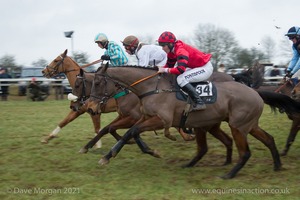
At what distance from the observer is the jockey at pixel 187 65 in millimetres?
6309

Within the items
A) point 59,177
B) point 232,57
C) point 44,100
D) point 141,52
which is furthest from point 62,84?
point 232,57

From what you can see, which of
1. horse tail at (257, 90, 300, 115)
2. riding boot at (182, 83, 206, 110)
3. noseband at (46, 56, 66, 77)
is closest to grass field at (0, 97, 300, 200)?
horse tail at (257, 90, 300, 115)

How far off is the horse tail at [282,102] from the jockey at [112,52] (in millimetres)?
2751

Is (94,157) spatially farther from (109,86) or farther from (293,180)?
(293,180)

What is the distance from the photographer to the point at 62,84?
2036 cm

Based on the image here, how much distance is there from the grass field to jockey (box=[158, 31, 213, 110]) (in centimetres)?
124

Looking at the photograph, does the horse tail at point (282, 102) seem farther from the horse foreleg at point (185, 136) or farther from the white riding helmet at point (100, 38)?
the white riding helmet at point (100, 38)

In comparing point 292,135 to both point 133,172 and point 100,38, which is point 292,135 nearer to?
point 133,172

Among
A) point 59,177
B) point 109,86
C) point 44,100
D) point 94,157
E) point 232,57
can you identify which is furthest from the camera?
point 232,57

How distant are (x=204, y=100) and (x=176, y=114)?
19.1 inches

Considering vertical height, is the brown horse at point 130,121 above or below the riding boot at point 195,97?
below

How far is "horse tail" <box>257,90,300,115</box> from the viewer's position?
732cm

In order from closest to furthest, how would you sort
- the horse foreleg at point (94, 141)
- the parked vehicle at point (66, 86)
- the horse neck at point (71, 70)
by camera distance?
the horse foreleg at point (94, 141), the horse neck at point (71, 70), the parked vehicle at point (66, 86)

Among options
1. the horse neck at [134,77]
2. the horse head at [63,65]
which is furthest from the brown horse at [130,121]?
the horse head at [63,65]
